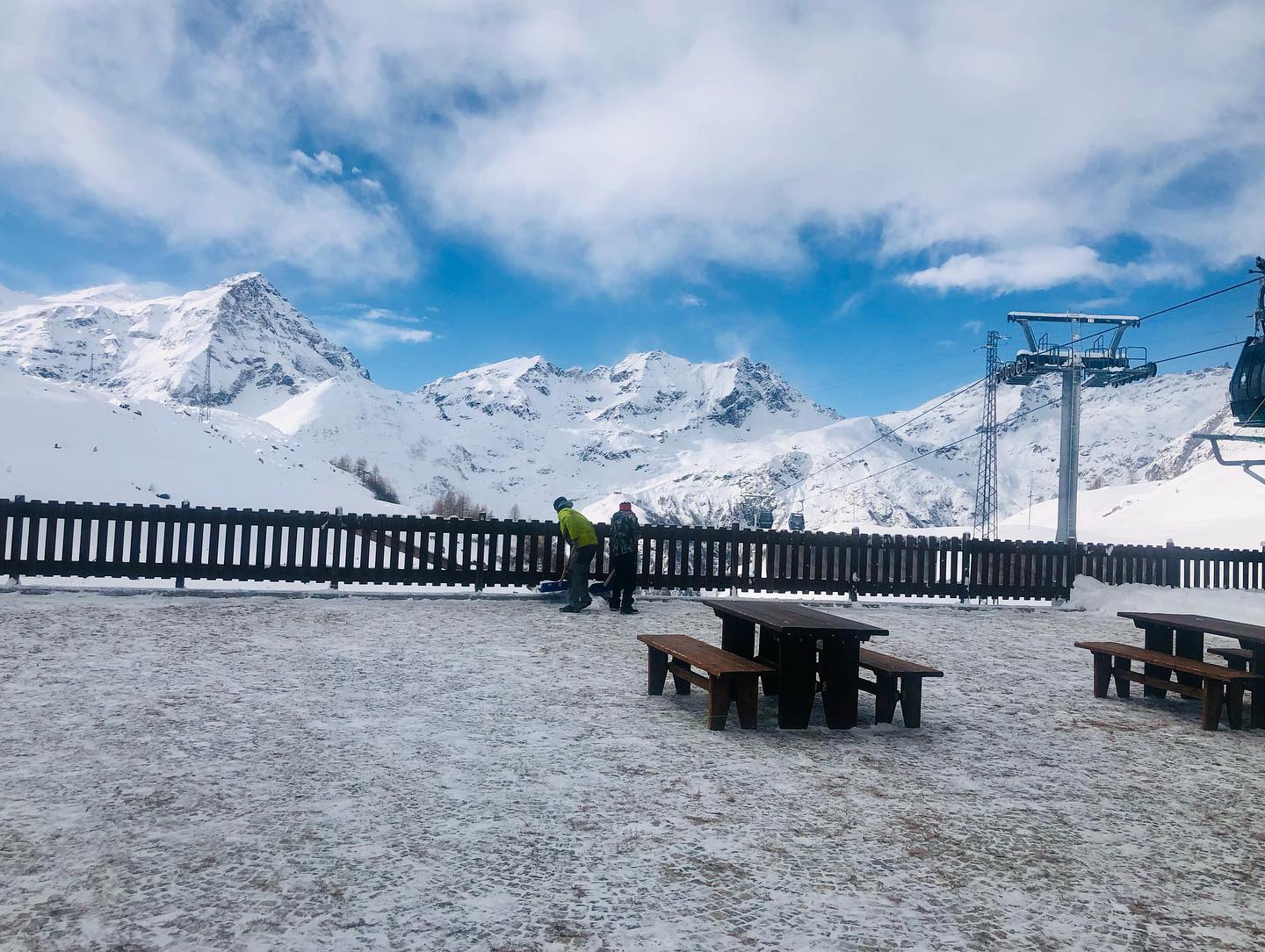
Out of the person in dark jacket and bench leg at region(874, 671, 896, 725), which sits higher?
the person in dark jacket

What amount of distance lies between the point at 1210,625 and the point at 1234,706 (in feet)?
2.94

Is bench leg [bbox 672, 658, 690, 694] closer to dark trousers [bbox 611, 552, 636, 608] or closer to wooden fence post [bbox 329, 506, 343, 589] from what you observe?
dark trousers [bbox 611, 552, 636, 608]

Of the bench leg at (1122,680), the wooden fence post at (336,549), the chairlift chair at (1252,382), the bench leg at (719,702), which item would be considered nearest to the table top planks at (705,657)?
the bench leg at (719,702)

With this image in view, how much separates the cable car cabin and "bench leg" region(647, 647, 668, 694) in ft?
88.0

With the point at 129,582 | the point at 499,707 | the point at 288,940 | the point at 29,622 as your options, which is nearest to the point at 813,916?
the point at 288,940

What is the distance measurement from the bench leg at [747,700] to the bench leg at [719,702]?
88mm

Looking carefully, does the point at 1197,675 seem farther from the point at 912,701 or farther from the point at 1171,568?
the point at 1171,568

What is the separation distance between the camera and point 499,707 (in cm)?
651

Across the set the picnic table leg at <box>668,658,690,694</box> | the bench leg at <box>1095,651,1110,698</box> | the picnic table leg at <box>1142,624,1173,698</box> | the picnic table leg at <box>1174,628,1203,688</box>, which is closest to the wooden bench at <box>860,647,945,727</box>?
the picnic table leg at <box>668,658,690,694</box>

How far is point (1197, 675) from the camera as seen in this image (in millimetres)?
7023

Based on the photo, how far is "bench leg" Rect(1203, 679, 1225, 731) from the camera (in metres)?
6.58

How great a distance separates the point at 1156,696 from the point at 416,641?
7.61 m

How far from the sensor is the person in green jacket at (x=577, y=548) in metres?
12.3

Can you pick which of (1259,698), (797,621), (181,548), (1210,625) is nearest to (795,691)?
(797,621)
